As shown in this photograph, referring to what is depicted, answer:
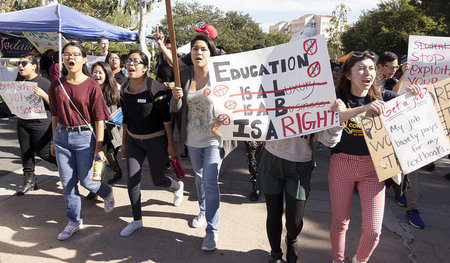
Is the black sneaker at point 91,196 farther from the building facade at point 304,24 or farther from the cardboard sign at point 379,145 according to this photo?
the building facade at point 304,24

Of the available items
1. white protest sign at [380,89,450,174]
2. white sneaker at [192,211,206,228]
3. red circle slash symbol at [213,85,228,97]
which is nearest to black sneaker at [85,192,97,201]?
white sneaker at [192,211,206,228]

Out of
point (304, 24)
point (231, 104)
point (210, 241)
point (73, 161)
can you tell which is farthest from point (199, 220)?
point (304, 24)

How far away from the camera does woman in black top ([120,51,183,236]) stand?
309 centimetres

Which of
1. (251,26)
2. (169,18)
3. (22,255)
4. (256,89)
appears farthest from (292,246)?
(251,26)

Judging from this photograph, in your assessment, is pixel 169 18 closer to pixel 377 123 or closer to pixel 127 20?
pixel 377 123

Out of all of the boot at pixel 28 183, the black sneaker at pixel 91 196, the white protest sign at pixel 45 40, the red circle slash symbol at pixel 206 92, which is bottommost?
the black sneaker at pixel 91 196

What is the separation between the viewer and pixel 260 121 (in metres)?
2.43

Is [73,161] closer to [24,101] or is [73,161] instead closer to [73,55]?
[73,55]

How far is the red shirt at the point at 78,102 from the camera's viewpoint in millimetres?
3045

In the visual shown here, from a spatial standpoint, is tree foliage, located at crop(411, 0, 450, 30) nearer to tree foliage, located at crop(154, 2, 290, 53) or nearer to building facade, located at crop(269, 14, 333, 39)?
tree foliage, located at crop(154, 2, 290, 53)

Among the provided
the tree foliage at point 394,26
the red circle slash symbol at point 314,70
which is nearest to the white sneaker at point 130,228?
the red circle slash symbol at point 314,70

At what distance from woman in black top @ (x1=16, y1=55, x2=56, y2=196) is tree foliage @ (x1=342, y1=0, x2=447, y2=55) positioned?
28344 millimetres

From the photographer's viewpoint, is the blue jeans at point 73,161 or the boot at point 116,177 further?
the boot at point 116,177

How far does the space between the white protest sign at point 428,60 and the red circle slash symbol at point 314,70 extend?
197cm
